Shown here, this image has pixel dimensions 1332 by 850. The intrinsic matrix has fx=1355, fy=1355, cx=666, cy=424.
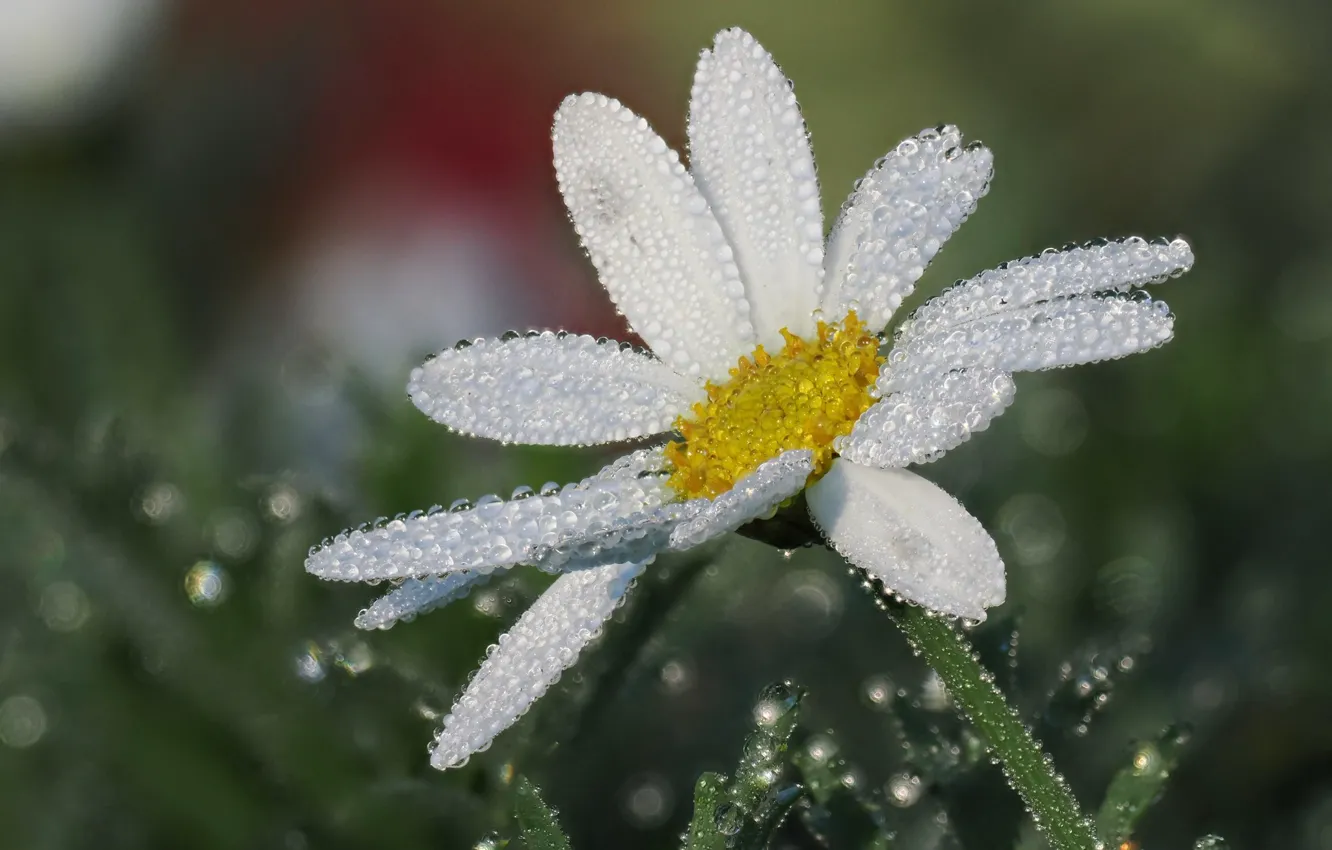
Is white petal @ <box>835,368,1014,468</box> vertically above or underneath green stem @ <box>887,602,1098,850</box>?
above

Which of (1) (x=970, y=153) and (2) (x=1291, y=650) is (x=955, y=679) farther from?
(2) (x=1291, y=650)

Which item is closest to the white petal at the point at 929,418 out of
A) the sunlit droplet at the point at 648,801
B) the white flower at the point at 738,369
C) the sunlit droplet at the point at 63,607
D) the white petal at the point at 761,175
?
the white flower at the point at 738,369

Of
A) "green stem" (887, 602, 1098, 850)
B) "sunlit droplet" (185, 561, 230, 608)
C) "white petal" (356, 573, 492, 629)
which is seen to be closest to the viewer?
"green stem" (887, 602, 1098, 850)

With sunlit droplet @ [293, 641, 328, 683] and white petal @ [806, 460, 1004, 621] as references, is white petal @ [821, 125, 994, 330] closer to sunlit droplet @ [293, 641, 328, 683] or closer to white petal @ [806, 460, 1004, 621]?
white petal @ [806, 460, 1004, 621]

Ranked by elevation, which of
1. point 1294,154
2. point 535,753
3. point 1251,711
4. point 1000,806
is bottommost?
point 535,753

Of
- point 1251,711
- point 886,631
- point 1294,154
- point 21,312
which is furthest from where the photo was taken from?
point 21,312

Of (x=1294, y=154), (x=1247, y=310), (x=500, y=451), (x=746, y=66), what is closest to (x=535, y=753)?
(x=746, y=66)

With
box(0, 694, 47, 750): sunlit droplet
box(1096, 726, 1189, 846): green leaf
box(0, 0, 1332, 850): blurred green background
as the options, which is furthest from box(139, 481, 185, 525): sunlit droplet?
box(1096, 726, 1189, 846): green leaf

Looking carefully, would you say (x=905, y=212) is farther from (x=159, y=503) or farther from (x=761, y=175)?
(x=159, y=503)
